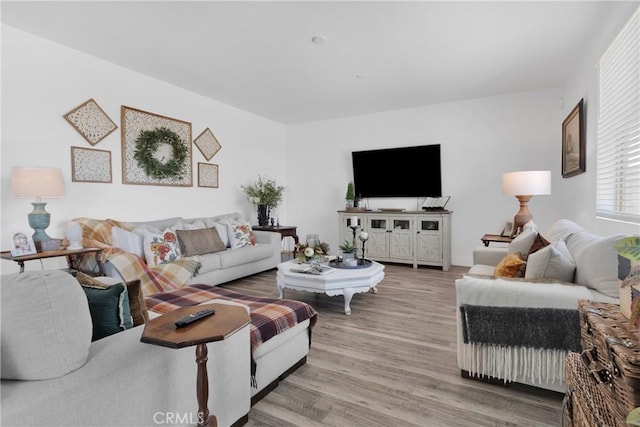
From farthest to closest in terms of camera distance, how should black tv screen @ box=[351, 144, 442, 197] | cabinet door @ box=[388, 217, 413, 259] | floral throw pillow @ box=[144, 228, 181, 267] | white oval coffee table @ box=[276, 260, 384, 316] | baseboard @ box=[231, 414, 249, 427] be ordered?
black tv screen @ box=[351, 144, 442, 197]
cabinet door @ box=[388, 217, 413, 259]
floral throw pillow @ box=[144, 228, 181, 267]
white oval coffee table @ box=[276, 260, 384, 316]
baseboard @ box=[231, 414, 249, 427]

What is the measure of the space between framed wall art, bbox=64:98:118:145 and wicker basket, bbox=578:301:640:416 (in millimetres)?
4340

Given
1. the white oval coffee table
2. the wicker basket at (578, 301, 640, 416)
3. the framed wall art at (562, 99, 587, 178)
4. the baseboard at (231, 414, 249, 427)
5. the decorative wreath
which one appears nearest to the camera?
the wicker basket at (578, 301, 640, 416)

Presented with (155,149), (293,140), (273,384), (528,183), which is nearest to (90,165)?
(155,149)

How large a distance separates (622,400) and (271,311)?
1656mm

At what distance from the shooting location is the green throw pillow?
4.20 ft

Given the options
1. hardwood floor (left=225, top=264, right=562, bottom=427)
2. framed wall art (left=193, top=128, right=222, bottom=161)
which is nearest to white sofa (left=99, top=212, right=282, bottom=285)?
framed wall art (left=193, top=128, right=222, bottom=161)

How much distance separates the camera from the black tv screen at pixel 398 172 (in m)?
5.37

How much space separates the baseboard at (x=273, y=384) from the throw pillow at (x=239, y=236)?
260 cm

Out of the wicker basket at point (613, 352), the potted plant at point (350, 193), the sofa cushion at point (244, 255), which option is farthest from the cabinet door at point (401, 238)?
the wicker basket at point (613, 352)

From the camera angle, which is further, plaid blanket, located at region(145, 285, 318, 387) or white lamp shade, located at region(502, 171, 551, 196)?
white lamp shade, located at region(502, 171, 551, 196)

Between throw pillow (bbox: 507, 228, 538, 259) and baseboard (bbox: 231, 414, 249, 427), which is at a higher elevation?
throw pillow (bbox: 507, 228, 538, 259)

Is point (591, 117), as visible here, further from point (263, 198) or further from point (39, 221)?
point (39, 221)

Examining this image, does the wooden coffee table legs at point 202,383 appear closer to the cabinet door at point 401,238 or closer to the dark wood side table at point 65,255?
the dark wood side table at point 65,255

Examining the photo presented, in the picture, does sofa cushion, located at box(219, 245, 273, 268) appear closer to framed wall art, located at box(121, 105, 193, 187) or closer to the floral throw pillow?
the floral throw pillow
